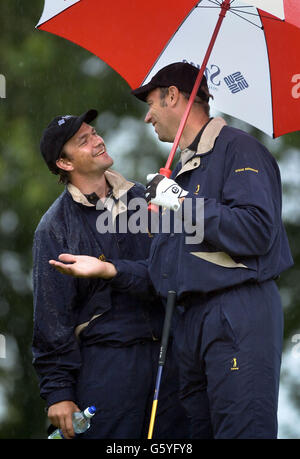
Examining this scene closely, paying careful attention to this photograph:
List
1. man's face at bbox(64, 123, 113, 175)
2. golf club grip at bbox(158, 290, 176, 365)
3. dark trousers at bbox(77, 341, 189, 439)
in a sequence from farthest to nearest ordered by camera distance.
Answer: man's face at bbox(64, 123, 113, 175) < dark trousers at bbox(77, 341, 189, 439) < golf club grip at bbox(158, 290, 176, 365)

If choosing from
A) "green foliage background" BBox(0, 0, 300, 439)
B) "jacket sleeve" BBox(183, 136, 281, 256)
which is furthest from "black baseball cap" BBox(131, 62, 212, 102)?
"green foliage background" BBox(0, 0, 300, 439)

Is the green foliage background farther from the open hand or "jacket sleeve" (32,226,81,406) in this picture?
the open hand

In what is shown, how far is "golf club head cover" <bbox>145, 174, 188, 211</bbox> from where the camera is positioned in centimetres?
441

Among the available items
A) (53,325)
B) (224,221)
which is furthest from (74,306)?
(224,221)

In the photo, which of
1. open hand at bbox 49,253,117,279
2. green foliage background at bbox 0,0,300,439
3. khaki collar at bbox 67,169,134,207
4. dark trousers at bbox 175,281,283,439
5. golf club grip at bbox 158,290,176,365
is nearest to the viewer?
dark trousers at bbox 175,281,283,439

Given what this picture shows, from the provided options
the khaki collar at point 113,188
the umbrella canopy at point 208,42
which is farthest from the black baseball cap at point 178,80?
the khaki collar at point 113,188

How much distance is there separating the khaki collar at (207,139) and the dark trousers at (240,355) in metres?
0.73

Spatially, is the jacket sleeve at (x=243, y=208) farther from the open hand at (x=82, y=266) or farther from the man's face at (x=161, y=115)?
the open hand at (x=82, y=266)

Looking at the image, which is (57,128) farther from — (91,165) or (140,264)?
(140,264)

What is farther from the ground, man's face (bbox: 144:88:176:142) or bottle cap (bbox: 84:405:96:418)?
man's face (bbox: 144:88:176:142)

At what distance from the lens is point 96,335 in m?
5.23

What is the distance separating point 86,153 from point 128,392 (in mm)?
1402

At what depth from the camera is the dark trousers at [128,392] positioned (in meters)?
5.12

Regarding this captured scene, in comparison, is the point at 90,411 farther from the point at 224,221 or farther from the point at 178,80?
the point at 178,80
